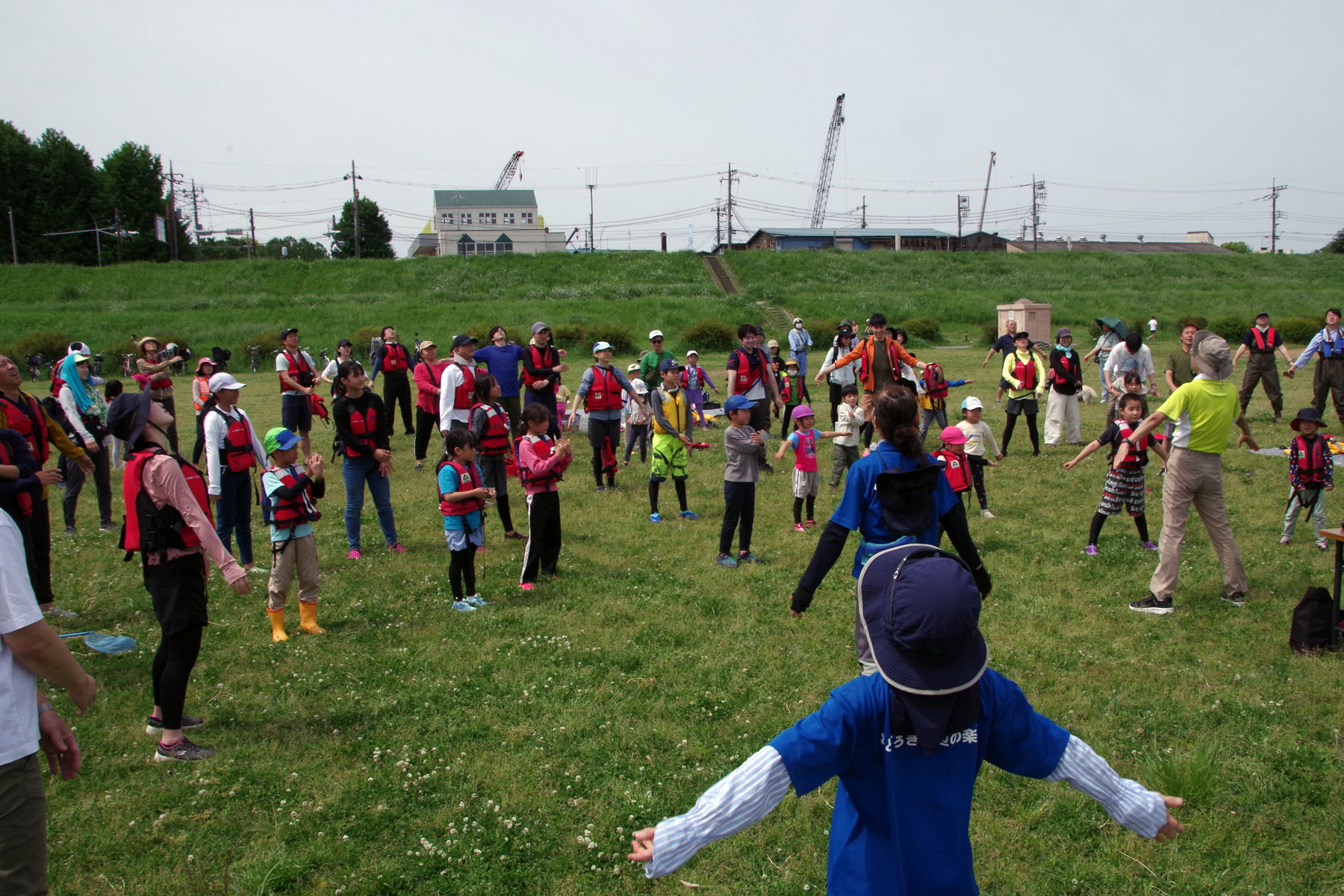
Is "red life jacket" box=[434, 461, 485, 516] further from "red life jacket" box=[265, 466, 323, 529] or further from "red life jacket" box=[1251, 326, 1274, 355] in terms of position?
"red life jacket" box=[1251, 326, 1274, 355]

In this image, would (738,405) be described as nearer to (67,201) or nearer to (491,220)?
(67,201)

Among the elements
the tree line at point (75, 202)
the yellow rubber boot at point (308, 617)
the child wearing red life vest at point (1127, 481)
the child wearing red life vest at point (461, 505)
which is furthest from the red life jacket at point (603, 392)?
the tree line at point (75, 202)

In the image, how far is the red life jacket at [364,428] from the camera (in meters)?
8.61

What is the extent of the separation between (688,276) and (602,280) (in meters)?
6.60

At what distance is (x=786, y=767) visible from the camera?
2.27 m

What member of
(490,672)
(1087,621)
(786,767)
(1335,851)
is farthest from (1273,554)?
(786,767)

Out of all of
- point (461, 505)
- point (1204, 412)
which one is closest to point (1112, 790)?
point (1204, 412)

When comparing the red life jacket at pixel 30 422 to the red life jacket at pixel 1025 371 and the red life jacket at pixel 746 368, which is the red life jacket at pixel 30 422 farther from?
the red life jacket at pixel 1025 371

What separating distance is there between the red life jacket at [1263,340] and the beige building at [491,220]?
9643cm

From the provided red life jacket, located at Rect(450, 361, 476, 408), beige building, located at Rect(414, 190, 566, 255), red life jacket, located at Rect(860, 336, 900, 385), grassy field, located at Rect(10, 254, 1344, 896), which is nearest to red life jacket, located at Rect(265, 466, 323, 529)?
grassy field, located at Rect(10, 254, 1344, 896)

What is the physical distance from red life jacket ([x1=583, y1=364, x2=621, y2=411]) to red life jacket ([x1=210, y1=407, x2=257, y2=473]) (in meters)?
4.68

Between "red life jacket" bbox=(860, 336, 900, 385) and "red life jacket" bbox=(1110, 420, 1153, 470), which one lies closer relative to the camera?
"red life jacket" bbox=(1110, 420, 1153, 470)

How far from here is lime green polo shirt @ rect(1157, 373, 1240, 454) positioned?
672 centimetres

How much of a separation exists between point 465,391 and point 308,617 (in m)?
3.83
